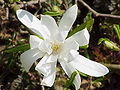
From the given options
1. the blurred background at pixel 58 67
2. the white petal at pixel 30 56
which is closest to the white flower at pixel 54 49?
the white petal at pixel 30 56

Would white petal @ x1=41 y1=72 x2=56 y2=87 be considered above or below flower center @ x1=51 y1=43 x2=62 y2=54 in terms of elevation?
below

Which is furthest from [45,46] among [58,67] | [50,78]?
[58,67]

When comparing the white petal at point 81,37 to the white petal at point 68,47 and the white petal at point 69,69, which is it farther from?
the white petal at point 69,69

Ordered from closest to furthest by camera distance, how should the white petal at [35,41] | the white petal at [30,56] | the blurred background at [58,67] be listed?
the white petal at [35,41] < the white petal at [30,56] < the blurred background at [58,67]

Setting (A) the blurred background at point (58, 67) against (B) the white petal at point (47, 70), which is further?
(A) the blurred background at point (58, 67)

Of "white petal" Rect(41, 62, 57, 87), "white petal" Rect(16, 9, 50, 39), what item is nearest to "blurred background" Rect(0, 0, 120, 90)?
"white petal" Rect(16, 9, 50, 39)

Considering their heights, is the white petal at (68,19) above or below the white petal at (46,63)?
above

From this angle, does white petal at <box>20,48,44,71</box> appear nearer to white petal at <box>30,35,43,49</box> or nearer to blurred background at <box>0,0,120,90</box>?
white petal at <box>30,35,43,49</box>
